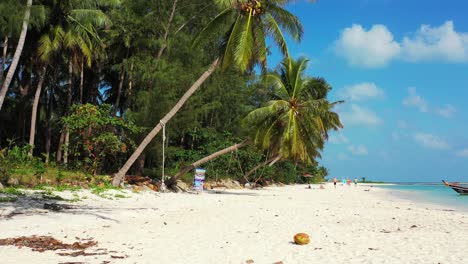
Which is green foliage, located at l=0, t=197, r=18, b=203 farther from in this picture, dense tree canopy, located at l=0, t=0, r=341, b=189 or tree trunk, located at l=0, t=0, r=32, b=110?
tree trunk, located at l=0, t=0, r=32, b=110

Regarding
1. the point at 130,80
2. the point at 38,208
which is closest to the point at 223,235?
the point at 38,208

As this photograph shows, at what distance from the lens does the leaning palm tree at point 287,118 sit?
20078 millimetres

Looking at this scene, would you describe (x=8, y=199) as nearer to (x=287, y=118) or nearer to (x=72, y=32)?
(x=72, y=32)

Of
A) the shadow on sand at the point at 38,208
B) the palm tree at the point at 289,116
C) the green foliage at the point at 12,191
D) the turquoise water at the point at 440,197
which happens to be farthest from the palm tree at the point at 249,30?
the turquoise water at the point at 440,197

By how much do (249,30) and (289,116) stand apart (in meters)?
6.24

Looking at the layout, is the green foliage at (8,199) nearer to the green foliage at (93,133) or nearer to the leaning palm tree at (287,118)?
the green foliage at (93,133)

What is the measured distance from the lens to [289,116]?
20.4 m

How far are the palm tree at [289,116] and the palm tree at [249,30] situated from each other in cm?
285

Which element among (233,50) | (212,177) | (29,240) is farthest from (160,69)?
(29,240)

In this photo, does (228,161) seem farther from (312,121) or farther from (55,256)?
(55,256)

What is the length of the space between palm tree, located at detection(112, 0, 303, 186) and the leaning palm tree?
286cm

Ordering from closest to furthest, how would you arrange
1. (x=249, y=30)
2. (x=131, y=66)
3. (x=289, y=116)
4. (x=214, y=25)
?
(x=249, y=30) → (x=214, y=25) → (x=289, y=116) → (x=131, y=66)

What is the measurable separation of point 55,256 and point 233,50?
11107 mm

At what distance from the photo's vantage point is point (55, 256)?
592 centimetres
